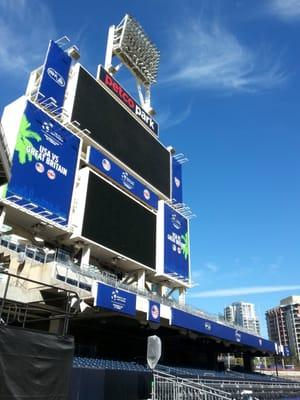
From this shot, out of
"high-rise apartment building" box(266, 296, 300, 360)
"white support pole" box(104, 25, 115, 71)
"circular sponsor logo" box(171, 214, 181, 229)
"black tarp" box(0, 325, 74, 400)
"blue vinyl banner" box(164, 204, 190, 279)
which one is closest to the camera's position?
"black tarp" box(0, 325, 74, 400)

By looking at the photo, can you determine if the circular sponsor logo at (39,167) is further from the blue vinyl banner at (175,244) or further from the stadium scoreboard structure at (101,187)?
the blue vinyl banner at (175,244)

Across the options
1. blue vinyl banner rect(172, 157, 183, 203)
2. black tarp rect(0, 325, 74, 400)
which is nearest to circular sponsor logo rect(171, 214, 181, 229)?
blue vinyl banner rect(172, 157, 183, 203)

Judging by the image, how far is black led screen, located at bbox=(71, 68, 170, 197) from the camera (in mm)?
31469

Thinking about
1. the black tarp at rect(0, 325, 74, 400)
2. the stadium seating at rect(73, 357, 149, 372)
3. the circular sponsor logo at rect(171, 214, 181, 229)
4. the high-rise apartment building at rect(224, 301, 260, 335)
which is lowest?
the black tarp at rect(0, 325, 74, 400)

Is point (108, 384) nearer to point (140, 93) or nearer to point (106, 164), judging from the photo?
point (106, 164)

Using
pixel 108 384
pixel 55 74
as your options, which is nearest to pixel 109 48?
pixel 55 74

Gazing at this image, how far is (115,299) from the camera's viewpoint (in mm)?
23859

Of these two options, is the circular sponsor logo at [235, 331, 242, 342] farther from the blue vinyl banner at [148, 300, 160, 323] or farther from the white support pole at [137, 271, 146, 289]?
the blue vinyl banner at [148, 300, 160, 323]

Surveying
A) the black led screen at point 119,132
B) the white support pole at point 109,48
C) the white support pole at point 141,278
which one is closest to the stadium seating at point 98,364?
the white support pole at point 141,278

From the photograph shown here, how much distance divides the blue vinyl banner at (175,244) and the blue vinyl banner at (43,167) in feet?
42.3

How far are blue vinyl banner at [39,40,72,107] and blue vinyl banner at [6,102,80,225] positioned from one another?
244cm

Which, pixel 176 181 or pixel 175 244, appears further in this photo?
pixel 176 181

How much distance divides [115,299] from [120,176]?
490 inches

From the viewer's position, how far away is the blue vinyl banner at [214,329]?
29.8 meters
